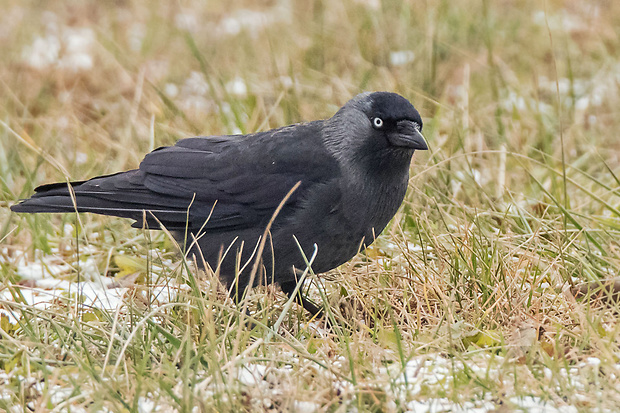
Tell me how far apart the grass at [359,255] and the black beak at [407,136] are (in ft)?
0.70

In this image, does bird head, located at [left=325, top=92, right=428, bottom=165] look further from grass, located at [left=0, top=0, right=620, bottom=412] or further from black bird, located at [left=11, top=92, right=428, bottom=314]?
grass, located at [left=0, top=0, right=620, bottom=412]

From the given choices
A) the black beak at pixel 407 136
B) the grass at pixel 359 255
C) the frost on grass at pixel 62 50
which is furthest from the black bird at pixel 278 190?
the frost on grass at pixel 62 50

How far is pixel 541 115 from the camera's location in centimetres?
516

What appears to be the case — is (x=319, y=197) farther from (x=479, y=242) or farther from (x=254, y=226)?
(x=479, y=242)

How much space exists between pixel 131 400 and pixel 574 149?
11.9 feet

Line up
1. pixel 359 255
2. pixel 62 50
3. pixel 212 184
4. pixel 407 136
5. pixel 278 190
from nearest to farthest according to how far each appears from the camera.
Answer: pixel 407 136, pixel 278 190, pixel 212 184, pixel 359 255, pixel 62 50

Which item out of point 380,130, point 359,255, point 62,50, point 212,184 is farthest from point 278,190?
point 62,50

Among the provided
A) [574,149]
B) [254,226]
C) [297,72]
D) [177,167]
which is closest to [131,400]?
[254,226]

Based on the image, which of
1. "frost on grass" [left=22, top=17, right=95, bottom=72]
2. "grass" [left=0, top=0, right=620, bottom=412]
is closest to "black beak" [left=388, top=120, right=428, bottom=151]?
"grass" [left=0, top=0, right=620, bottom=412]

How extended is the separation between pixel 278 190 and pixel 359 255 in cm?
66

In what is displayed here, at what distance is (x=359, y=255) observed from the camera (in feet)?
12.7

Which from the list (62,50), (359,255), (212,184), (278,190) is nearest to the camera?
(278,190)

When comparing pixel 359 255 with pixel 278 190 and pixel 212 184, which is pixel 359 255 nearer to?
pixel 278 190

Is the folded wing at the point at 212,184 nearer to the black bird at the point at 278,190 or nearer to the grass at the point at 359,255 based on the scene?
the black bird at the point at 278,190
